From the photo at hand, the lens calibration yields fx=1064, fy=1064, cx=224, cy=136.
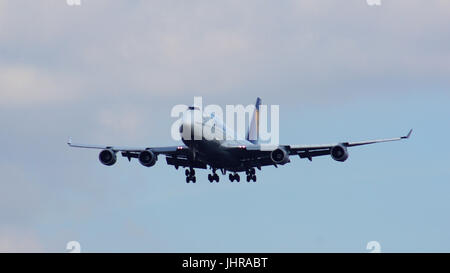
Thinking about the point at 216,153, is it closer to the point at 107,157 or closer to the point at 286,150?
the point at 286,150

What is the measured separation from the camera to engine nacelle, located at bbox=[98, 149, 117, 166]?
101938 mm

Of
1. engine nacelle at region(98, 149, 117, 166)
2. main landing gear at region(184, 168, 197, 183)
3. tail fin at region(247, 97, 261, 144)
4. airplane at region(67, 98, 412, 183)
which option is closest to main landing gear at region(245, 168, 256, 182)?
airplane at region(67, 98, 412, 183)

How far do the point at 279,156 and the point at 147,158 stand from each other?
41.2 feet

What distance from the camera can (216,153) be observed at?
9762 centimetres

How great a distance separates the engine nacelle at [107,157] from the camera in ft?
334

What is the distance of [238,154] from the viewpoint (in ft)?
326

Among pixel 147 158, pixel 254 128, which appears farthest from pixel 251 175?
pixel 254 128
